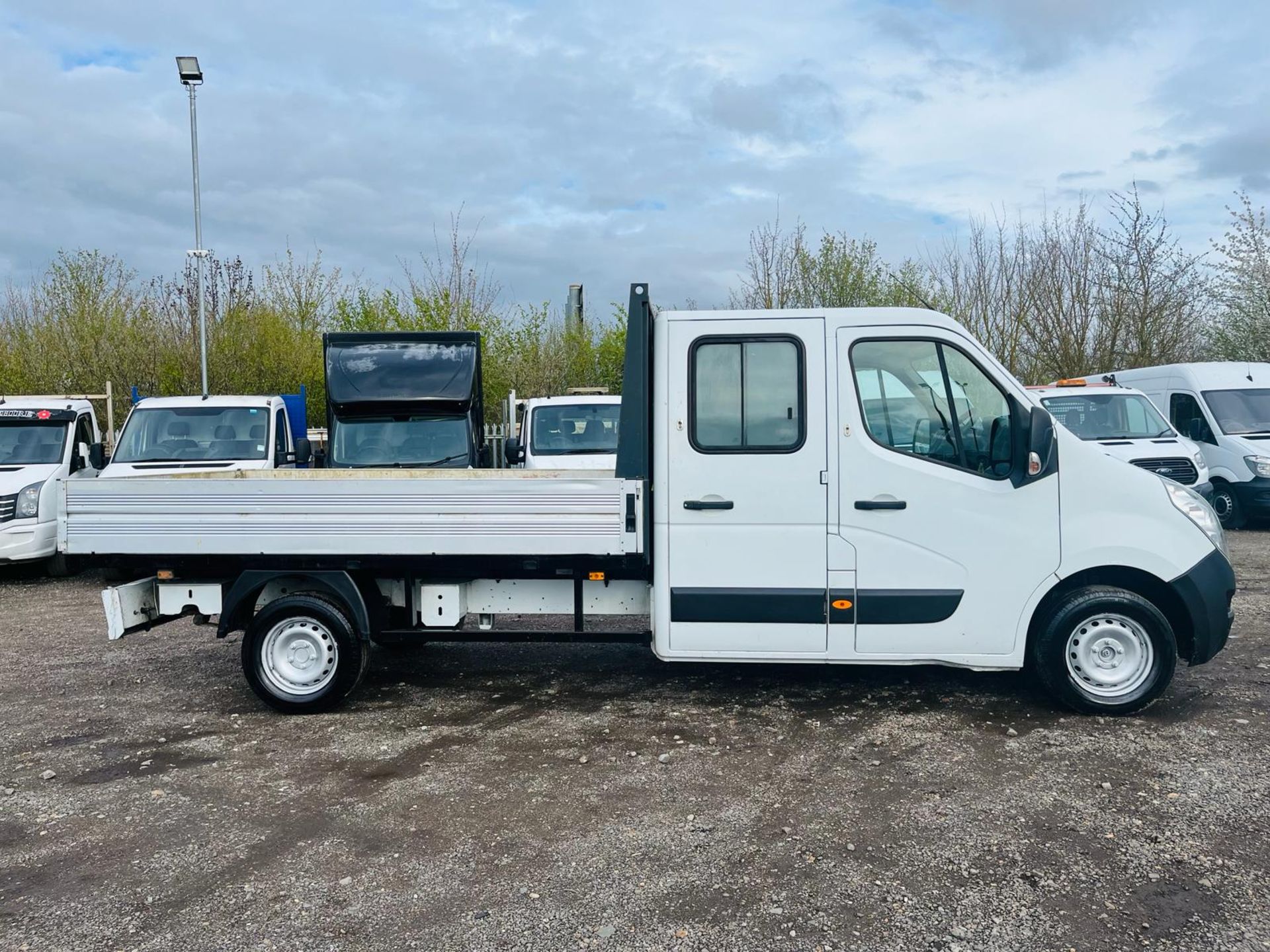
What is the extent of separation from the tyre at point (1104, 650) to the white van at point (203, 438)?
8238 mm

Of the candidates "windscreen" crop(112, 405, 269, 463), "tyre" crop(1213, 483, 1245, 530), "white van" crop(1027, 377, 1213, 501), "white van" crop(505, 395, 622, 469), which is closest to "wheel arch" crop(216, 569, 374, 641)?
"windscreen" crop(112, 405, 269, 463)

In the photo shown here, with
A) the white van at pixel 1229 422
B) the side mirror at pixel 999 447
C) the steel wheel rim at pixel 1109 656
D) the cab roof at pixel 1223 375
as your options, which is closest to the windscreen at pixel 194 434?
the side mirror at pixel 999 447

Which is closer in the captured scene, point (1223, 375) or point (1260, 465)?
point (1260, 465)

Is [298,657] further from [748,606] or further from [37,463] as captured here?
[37,463]

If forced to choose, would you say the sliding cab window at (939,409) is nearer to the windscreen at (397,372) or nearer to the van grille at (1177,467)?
the windscreen at (397,372)

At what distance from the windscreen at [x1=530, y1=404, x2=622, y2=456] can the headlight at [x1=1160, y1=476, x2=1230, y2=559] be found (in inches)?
295

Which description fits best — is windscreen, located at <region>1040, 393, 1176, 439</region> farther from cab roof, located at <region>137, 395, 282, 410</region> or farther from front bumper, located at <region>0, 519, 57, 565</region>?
front bumper, located at <region>0, 519, 57, 565</region>

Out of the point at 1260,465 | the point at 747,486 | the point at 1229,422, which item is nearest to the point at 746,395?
the point at 747,486

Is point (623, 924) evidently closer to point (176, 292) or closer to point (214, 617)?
point (214, 617)

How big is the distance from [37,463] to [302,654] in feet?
27.7

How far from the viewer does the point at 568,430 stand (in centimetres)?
1273

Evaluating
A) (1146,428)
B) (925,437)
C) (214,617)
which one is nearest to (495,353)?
(1146,428)

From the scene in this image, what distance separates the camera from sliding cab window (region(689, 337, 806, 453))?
5758mm

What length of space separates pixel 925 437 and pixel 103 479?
4.78 metres
